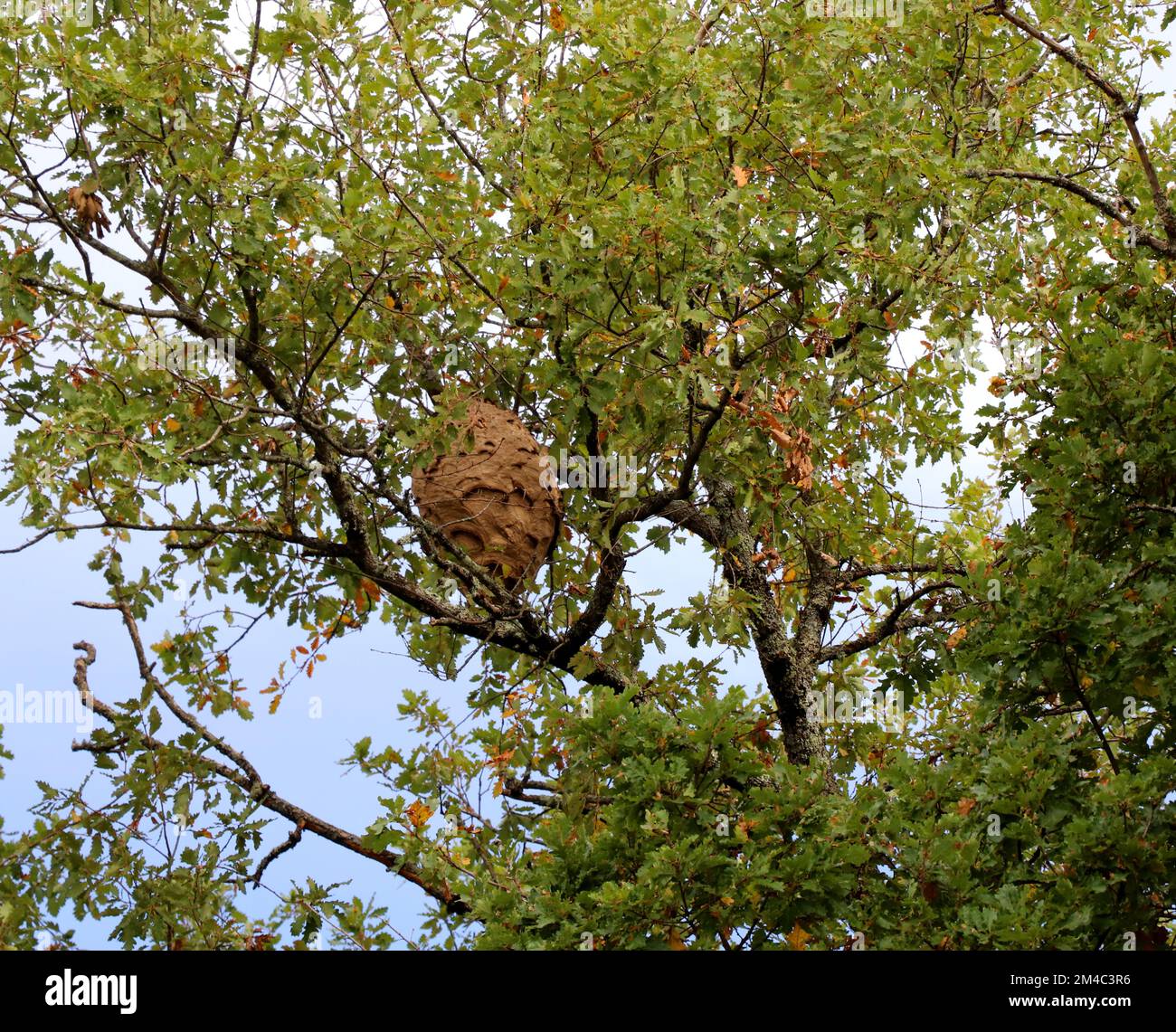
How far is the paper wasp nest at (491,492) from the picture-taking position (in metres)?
8.93

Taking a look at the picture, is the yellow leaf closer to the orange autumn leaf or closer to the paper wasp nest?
the paper wasp nest

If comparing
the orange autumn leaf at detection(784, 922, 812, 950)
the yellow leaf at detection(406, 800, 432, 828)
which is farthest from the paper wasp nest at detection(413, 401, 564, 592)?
the orange autumn leaf at detection(784, 922, 812, 950)

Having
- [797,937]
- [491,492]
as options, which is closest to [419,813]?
[491,492]

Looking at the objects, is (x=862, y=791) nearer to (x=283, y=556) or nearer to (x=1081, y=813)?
(x=1081, y=813)

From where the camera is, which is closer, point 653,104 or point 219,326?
point 219,326

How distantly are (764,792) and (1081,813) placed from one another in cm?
188

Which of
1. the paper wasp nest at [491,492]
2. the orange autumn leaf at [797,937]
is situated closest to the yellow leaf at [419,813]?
the paper wasp nest at [491,492]

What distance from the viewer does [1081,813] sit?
23.7 ft

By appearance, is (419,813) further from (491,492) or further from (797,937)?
(797,937)

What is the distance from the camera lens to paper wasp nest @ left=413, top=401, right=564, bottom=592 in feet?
29.3

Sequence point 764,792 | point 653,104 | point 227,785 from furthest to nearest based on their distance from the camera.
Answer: point 227,785 < point 653,104 < point 764,792

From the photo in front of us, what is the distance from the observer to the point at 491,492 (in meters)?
8.95
